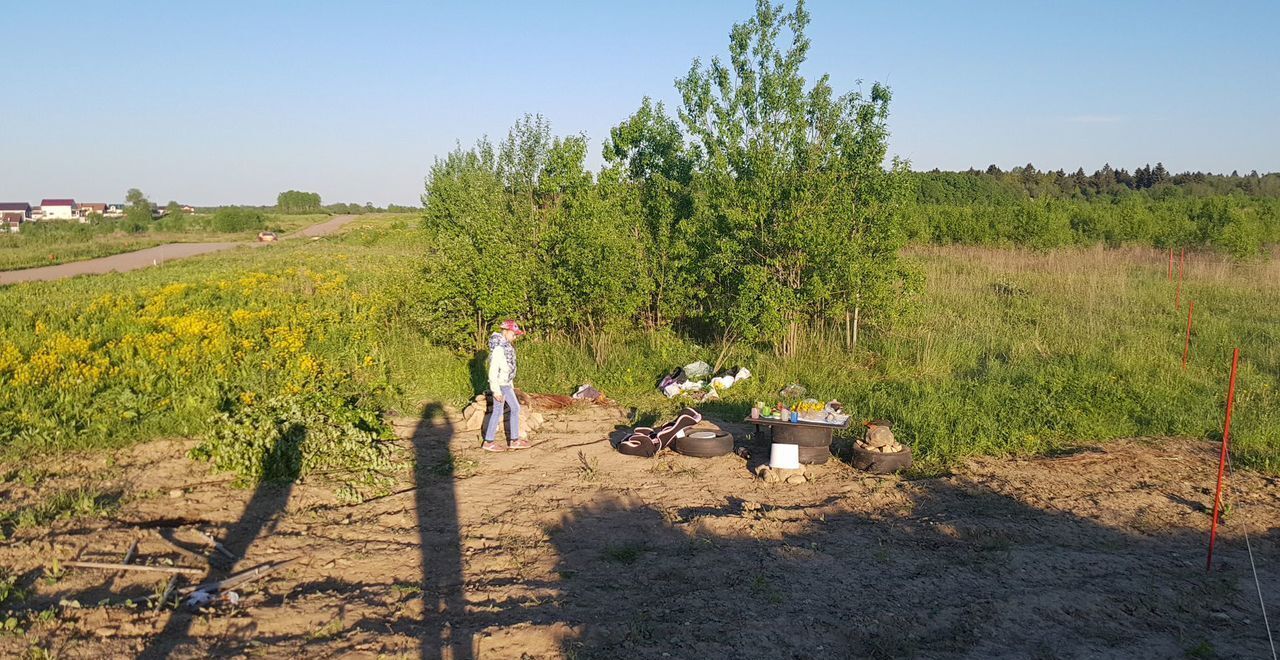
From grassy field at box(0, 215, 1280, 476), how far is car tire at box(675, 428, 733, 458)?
1.89 meters

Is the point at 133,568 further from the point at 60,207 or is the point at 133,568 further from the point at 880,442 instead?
the point at 60,207

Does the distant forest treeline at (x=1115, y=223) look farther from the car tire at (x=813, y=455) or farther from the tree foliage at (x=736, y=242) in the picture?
the car tire at (x=813, y=455)

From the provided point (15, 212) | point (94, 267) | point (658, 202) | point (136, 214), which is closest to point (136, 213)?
point (136, 214)

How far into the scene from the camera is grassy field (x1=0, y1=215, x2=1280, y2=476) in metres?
9.06

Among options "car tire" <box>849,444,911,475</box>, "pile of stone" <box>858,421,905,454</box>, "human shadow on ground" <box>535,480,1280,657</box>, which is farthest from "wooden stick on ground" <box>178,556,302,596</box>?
"pile of stone" <box>858,421,905,454</box>

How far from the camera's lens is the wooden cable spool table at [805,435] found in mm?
8156

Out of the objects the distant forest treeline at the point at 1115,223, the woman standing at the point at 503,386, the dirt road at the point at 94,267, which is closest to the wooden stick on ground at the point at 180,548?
the woman standing at the point at 503,386

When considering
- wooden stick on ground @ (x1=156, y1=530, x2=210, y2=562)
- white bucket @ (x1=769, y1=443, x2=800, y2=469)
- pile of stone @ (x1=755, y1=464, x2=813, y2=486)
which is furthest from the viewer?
white bucket @ (x1=769, y1=443, x2=800, y2=469)

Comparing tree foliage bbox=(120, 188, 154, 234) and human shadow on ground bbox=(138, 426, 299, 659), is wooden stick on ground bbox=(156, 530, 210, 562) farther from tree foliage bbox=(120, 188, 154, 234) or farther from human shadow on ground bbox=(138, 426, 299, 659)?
tree foliage bbox=(120, 188, 154, 234)

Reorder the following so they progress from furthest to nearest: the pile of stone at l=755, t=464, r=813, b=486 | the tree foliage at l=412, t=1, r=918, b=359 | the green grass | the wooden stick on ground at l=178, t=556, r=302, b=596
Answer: the tree foliage at l=412, t=1, r=918, b=359, the pile of stone at l=755, t=464, r=813, b=486, the green grass, the wooden stick on ground at l=178, t=556, r=302, b=596

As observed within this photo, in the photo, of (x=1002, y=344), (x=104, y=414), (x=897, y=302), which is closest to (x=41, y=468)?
(x=104, y=414)

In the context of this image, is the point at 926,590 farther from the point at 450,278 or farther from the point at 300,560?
the point at 450,278

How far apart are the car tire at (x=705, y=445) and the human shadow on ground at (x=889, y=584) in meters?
1.34

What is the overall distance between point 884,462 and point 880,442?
227 mm
